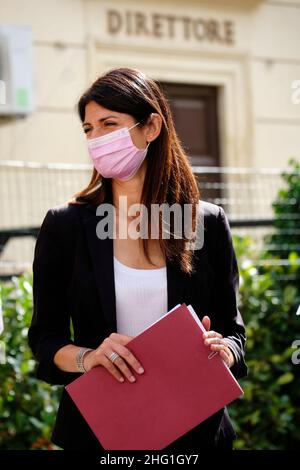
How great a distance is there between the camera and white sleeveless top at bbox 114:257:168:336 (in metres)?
2.37

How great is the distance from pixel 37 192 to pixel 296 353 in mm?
2382

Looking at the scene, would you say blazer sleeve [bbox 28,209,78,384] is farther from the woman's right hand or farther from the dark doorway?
the dark doorway

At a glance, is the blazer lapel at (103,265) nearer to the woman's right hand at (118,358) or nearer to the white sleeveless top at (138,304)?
the white sleeveless top at (138,304)

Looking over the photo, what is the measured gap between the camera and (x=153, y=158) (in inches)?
102

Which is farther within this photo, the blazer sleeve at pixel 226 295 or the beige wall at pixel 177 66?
the beige wall at pixel 177 66

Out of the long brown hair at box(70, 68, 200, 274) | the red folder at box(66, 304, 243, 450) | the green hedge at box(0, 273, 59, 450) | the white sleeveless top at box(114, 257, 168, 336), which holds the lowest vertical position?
the green hedge at box(0, 273, 59, 450)

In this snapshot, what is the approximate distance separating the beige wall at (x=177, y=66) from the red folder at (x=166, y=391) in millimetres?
5934

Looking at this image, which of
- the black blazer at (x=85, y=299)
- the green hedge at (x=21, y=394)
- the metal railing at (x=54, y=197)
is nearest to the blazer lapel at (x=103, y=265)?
the black blazer at (x=85, y=299)

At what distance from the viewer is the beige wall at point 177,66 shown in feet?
28.0

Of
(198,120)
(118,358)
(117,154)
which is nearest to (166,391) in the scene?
(118,358)

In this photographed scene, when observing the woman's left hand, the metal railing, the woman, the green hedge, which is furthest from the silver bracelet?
the metal railing

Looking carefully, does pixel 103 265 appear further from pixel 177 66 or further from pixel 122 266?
pixel 177 66

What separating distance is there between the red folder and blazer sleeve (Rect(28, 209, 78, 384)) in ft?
0.66

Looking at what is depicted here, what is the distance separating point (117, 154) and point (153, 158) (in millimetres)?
159
